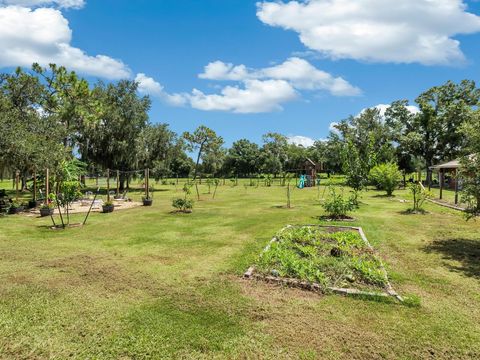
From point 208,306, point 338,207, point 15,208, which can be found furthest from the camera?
point 15,208

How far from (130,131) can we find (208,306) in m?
29.2

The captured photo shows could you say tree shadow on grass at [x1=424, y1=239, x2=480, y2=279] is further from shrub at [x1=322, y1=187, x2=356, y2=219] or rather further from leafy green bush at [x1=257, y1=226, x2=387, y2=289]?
shrub at [x1=322, y1=187, x2=356, y2=219]

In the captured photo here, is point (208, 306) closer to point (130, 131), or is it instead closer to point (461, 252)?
point (461, 252)

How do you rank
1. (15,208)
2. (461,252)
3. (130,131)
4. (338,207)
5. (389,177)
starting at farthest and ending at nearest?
(130,131)
(389,177)
(15,208)
(338,207)
(461,252)

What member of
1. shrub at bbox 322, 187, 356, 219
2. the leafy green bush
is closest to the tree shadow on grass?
the leafy green bush

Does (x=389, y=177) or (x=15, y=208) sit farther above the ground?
(x=389, y=177)

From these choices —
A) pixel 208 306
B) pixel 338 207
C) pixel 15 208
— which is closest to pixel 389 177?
pixel 338 207

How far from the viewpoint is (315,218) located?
14.5 metres

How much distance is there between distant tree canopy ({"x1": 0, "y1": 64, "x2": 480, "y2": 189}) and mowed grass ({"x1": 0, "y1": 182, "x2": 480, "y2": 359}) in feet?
15.1

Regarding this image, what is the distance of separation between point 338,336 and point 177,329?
7.27 ft

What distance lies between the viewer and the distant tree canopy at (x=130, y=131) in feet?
56.4

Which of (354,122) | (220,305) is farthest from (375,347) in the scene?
(354,122)

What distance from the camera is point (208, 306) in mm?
5449

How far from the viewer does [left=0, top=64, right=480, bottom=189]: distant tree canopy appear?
17188mm
